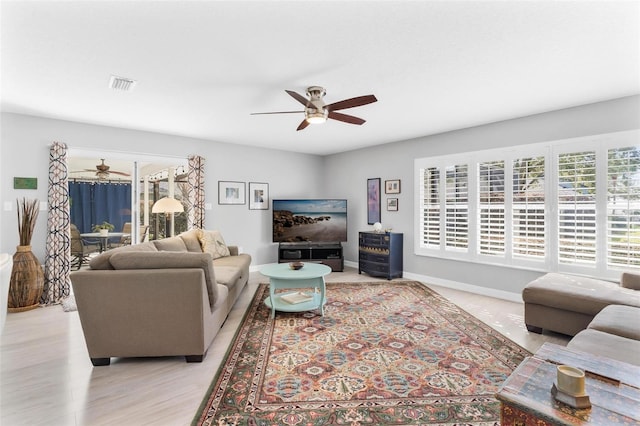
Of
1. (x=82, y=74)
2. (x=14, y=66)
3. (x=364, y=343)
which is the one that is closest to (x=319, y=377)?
(x=364, y=343)

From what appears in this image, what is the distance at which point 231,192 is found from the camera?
5.99 meters

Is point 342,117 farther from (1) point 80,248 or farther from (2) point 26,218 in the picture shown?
(1) point 80,248

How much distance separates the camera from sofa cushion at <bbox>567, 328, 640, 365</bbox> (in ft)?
5.77

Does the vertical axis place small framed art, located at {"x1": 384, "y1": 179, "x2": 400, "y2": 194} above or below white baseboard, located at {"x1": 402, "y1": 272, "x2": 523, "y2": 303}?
above

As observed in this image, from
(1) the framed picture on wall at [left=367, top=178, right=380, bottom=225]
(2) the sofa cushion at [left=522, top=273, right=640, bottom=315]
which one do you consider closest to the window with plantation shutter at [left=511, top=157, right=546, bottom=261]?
(2) the sofa cushion at [left=522, top=273, right=640, bottom=315]

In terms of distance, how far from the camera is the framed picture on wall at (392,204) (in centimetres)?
586

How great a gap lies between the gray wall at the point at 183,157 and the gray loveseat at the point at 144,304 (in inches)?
109

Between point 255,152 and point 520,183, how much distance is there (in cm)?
459

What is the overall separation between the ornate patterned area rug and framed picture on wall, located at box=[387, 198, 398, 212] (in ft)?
7.77

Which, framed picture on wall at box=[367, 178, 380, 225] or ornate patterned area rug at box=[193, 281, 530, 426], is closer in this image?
ornate patterned area rug at box=[193, 281, 530, 426]

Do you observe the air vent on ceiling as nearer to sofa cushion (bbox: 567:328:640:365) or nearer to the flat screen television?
the flat screen television

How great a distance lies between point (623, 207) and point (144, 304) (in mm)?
4869

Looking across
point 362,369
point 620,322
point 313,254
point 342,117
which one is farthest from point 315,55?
point 313,254

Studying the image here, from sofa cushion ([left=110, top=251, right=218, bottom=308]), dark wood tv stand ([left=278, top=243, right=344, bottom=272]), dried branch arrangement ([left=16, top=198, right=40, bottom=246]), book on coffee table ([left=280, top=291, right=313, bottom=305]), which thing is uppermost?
dried branch arrangement ([left=16, top=198, right=40, bottom=246])
